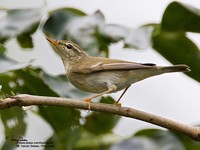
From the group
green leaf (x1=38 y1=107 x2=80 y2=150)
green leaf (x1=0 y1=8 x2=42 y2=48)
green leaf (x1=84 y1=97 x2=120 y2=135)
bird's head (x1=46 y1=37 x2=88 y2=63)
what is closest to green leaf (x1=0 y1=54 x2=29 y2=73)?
green leaf (x1=0 y1=8 x2=42 y2=48)

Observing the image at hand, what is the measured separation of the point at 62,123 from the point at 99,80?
2.02 feet

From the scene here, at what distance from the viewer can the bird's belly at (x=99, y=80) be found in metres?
3.61

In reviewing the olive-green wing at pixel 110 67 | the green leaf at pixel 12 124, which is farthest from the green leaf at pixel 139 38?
the green leaf at pixel 12 124

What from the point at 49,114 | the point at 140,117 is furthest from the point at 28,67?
the point at 140,117

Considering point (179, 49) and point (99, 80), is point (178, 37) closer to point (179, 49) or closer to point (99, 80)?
point (179, 49)

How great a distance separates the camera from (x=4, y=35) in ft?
11.6

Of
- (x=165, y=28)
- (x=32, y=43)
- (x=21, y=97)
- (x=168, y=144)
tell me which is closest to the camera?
(x=21, y=97)

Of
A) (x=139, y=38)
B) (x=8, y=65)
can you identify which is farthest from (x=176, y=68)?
(x=8, y=65)

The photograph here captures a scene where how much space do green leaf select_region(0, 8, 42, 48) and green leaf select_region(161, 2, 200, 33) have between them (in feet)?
4.32

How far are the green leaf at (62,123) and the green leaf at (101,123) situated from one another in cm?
23

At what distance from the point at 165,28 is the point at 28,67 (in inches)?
55.6

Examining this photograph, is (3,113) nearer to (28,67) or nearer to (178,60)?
(28,67)

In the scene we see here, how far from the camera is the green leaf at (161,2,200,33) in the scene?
11.3ft

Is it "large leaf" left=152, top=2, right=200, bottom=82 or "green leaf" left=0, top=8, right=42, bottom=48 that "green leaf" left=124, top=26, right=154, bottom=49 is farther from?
"green leaf" left=0, top=8, right=42, bottom=48
